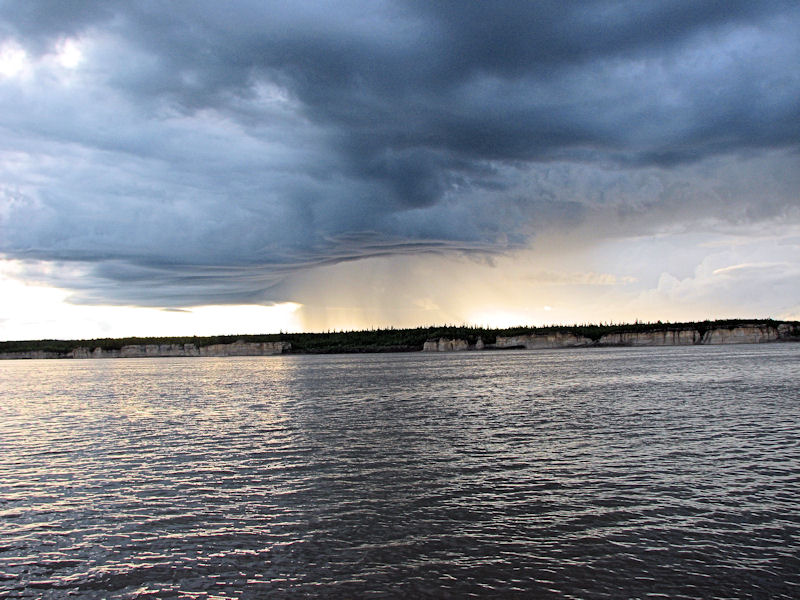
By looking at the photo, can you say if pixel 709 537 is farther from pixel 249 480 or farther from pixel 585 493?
pixel 249 480

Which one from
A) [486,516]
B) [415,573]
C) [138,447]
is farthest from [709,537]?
[138,447]

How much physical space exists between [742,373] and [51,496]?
217 feet

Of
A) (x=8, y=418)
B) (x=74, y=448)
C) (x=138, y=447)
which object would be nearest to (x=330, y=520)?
(x=138, y=447)

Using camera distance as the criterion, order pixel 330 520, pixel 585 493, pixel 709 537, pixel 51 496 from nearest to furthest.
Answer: pixel 709 537 < pixel 330 520 < pixel 585 493 < pixel 51 496

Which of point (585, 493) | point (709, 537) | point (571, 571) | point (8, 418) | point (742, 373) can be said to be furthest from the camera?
point (742, 373)

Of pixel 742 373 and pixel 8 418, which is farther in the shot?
pixel 742 373

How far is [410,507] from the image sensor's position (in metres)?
15.5

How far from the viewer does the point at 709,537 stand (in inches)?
505

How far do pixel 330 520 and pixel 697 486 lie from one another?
10.3 metres

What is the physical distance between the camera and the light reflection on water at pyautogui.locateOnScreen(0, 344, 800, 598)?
11.1m

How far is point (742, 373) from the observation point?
6419 centimetres

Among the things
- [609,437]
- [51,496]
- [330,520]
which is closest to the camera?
→ [330,520]

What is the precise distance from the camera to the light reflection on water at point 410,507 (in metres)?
11.1

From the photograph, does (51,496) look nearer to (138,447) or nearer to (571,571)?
(138,447)
